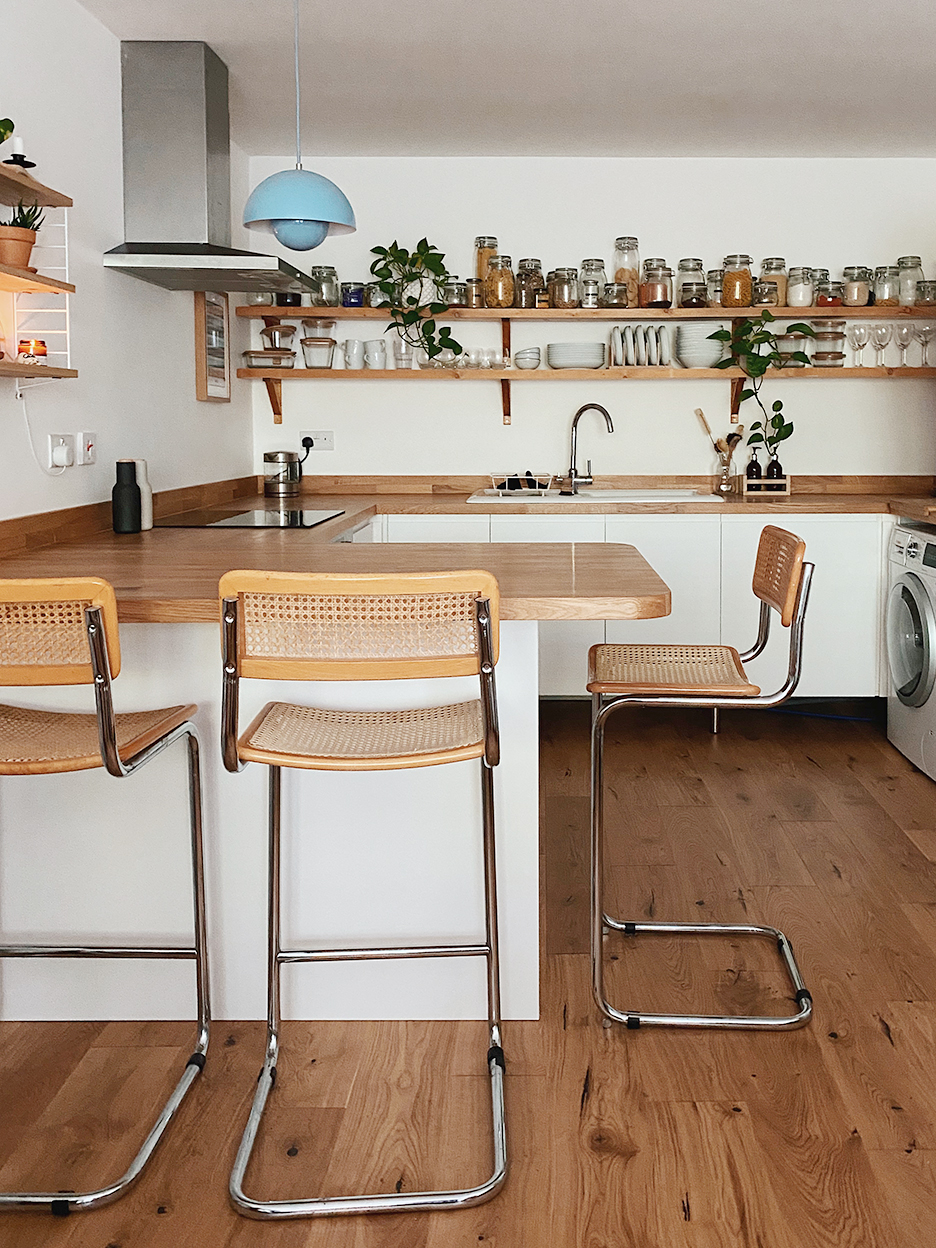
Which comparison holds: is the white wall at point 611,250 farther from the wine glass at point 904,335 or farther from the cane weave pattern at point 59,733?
the cane weave pattern at point 59,733

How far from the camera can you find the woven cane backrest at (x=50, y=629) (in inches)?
67.4

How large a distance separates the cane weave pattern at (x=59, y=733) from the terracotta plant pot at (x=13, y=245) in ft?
3.14

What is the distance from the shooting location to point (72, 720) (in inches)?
83.4

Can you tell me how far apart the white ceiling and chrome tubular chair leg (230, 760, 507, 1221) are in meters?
2.28

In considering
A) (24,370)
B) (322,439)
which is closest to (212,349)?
(322,439)

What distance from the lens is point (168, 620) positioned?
2029 millimetres

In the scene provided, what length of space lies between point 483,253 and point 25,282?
2.73m

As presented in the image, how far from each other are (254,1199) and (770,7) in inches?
124

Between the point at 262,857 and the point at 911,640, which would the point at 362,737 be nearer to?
the point at 262,857

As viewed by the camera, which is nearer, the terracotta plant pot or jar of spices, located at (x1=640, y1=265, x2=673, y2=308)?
the terracotta plant pot

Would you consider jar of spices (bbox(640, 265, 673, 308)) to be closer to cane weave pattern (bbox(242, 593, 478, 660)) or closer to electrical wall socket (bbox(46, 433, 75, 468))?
electrical wall socket (bbox(46, 433, 75, 468))

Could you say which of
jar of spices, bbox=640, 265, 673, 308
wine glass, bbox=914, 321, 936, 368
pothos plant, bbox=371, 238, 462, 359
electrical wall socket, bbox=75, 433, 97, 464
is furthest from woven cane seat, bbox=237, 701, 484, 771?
wine glass, bbox=914, 321, 936, 368

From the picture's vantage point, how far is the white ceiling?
127 inches

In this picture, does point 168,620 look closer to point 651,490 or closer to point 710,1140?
point 710,1140
